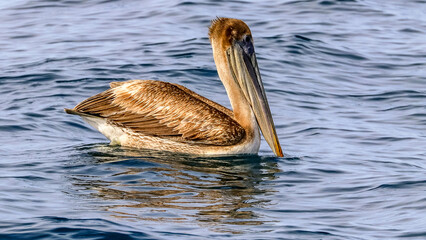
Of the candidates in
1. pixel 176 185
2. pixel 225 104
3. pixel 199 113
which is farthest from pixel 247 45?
pixel 225 104

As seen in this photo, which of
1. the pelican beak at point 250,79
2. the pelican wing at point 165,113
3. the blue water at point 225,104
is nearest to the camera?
the blue water at point 225,104

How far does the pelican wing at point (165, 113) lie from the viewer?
30.0ft

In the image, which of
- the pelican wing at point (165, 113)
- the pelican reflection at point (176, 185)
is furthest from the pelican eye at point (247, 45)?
the pelican reflection at point (176, 185)

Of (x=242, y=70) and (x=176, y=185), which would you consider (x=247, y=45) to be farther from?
(x=176, y=185)

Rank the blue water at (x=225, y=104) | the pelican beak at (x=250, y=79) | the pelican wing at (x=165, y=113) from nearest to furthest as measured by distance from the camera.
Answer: the blue water at (x=225, y=104)
the pelican wing at (x=165, y=113)
the pelican beak at (x=250, y=79)

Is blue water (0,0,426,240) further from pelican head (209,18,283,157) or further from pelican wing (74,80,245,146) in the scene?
pelican head (209,18,283,157)

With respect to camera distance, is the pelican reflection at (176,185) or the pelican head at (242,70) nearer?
the pelican reflection at (176,185)

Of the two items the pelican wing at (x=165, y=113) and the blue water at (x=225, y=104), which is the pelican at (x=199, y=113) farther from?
the blue water at (x=225, y=104)

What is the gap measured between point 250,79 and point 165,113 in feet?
3.20

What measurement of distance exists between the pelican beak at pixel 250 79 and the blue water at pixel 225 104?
1.37 ft

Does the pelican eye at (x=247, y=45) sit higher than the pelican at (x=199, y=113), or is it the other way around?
the pelican eye at (x=247, y=45)

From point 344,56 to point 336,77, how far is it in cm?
127

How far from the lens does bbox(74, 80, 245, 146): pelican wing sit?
9141 mm

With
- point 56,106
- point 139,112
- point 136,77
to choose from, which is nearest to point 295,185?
point 139,112
